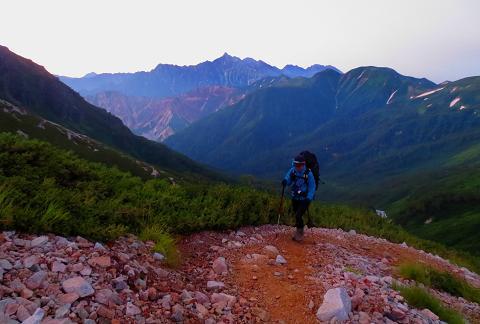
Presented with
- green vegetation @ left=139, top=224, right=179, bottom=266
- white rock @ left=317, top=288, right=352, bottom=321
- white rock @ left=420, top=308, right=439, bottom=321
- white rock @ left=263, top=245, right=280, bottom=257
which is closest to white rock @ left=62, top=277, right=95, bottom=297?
green vegetation @ left=139, top=224, right=179, bottom=266

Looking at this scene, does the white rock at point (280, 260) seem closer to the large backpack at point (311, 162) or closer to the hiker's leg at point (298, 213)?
the hiker's leg at point (298, 213)

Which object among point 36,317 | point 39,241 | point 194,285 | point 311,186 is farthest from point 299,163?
point 36,317

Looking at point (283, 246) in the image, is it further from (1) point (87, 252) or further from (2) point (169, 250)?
(1) point (87, 252)

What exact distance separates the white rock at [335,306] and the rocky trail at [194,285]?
0.02 meters

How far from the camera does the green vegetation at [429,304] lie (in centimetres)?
808

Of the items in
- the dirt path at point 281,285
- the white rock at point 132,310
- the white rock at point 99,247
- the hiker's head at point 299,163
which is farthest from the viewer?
the hiker's head at point 299,163

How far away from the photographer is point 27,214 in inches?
288

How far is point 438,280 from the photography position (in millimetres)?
10969

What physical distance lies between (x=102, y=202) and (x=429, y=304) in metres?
7.87

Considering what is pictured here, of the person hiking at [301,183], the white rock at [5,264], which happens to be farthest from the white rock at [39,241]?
the person hiking at [301,183]

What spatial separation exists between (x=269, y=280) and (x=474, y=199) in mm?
200569

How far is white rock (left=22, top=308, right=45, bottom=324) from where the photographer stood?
16.2 feet

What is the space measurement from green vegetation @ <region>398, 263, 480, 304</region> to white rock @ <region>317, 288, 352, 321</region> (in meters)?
3.77

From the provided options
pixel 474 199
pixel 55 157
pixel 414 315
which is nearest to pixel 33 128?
pixel 55 157
